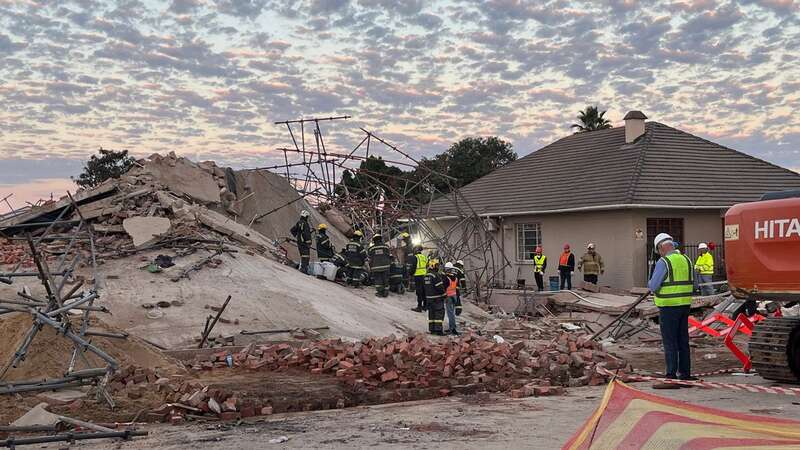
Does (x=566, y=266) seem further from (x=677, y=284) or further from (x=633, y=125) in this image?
(x=677, y=284)

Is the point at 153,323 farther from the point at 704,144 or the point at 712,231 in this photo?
the point at 704,144

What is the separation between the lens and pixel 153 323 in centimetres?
1459

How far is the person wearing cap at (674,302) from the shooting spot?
10.7 meters

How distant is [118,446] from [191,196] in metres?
14.7

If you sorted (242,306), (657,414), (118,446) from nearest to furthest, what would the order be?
(657,414) < (118,446) < (242,306)

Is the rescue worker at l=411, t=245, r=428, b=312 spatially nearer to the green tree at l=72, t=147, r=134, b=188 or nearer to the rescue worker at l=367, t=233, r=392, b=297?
the rescue worker at l=367, t=233, r=392, b=297

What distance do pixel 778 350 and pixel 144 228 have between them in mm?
13326

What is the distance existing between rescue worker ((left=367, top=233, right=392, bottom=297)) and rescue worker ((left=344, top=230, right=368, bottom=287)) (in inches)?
11.2

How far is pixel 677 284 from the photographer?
35.0 ft

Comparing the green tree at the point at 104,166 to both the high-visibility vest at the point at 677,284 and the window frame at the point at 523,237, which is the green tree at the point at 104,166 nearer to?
the window frame at the point at 523,237

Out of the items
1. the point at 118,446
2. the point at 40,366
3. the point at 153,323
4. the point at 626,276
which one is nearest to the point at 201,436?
the point at 118,446

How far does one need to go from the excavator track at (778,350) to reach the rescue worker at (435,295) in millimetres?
6891

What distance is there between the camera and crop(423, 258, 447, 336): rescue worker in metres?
16.5

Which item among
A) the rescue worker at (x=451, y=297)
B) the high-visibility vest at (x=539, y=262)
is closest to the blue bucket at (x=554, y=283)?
the high-visibility vest at (x=539, y=262)
